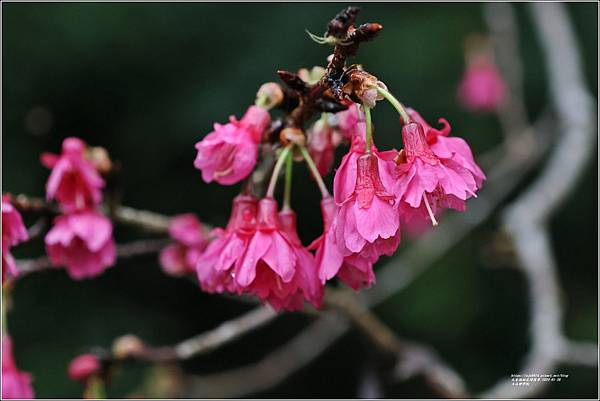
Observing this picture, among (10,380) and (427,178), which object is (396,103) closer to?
(427,178)

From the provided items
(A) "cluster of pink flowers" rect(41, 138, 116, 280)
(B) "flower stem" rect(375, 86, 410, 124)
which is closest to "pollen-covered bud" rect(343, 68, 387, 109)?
(B) "flower stem" rect(375, 86, 410, 124)

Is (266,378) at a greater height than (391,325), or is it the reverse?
(266,378)

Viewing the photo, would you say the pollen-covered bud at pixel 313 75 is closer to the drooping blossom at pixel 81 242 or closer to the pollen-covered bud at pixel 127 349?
the drooping blossom at pixel 81 242

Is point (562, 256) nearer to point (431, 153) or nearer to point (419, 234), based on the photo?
point (419, 234)

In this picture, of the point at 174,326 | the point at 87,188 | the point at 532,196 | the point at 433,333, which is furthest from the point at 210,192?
the point at 87,188

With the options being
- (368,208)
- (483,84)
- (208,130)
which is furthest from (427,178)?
(208,130)

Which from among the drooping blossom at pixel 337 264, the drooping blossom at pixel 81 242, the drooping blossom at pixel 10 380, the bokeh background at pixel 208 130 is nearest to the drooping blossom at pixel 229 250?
the drooping blossom at pixel 337 264
